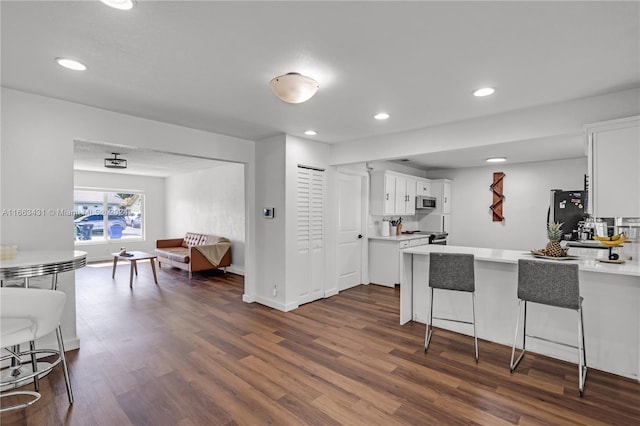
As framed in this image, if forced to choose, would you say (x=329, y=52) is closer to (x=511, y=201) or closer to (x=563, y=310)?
(x=563, y=310)

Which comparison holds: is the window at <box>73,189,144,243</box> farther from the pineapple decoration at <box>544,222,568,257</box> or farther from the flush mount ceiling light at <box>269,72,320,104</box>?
the pineapple decoration at <box>544,222,568,257</box>

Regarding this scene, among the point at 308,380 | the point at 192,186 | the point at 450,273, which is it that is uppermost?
the point at 192,186

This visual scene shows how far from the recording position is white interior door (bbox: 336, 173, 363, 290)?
5.34 metres

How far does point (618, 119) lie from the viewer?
263 cm

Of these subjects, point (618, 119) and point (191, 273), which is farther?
point (191, 273)

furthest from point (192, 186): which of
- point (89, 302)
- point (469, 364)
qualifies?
point (469, 364)

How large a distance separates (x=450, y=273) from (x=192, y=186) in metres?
7.44

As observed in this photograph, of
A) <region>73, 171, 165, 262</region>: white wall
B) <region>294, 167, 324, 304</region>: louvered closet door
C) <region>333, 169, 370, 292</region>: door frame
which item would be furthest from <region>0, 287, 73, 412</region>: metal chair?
<region>73, 171, 165, 262</region>: white wall

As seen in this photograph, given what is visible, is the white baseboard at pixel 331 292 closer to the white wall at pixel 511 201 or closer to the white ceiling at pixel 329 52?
the white ceiling at pixel 329 52

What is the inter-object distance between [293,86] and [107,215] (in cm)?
882

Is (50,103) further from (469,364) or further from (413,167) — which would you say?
(413,167)

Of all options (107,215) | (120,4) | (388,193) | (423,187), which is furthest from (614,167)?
(107,215)

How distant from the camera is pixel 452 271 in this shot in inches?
123

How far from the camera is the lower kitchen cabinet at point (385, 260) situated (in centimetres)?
562
